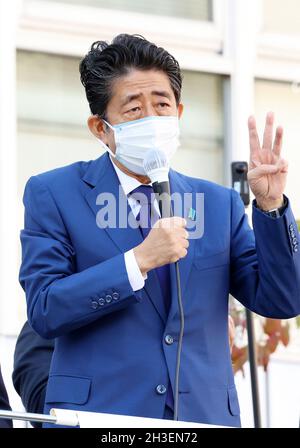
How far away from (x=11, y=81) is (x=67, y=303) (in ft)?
12.1

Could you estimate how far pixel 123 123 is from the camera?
3.77 meters

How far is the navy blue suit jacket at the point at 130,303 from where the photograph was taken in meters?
3.53

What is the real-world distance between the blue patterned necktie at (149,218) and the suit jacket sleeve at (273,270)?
246mm

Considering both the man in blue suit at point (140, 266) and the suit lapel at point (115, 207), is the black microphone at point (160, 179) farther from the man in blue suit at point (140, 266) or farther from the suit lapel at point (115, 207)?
the suit lapel at point (115, 207)

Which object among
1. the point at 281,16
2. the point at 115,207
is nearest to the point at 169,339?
the point at 115,207

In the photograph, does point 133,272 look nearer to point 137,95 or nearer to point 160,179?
point 160,179

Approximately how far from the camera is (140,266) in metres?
3.49

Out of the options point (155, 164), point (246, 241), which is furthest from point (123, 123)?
point (246, 241)

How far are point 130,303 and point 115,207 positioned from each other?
15.3 inches

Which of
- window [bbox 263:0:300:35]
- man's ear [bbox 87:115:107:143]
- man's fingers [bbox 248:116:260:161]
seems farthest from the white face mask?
window [bbox 263:0:300:35]

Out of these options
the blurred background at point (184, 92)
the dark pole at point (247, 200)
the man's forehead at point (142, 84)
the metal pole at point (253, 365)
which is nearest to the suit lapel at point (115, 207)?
the man's forehead at point (142, 84)

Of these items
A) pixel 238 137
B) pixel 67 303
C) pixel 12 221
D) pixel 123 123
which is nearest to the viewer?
pixel 67 303

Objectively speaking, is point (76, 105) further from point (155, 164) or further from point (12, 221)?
point (155, 164)

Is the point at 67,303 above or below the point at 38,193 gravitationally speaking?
below
